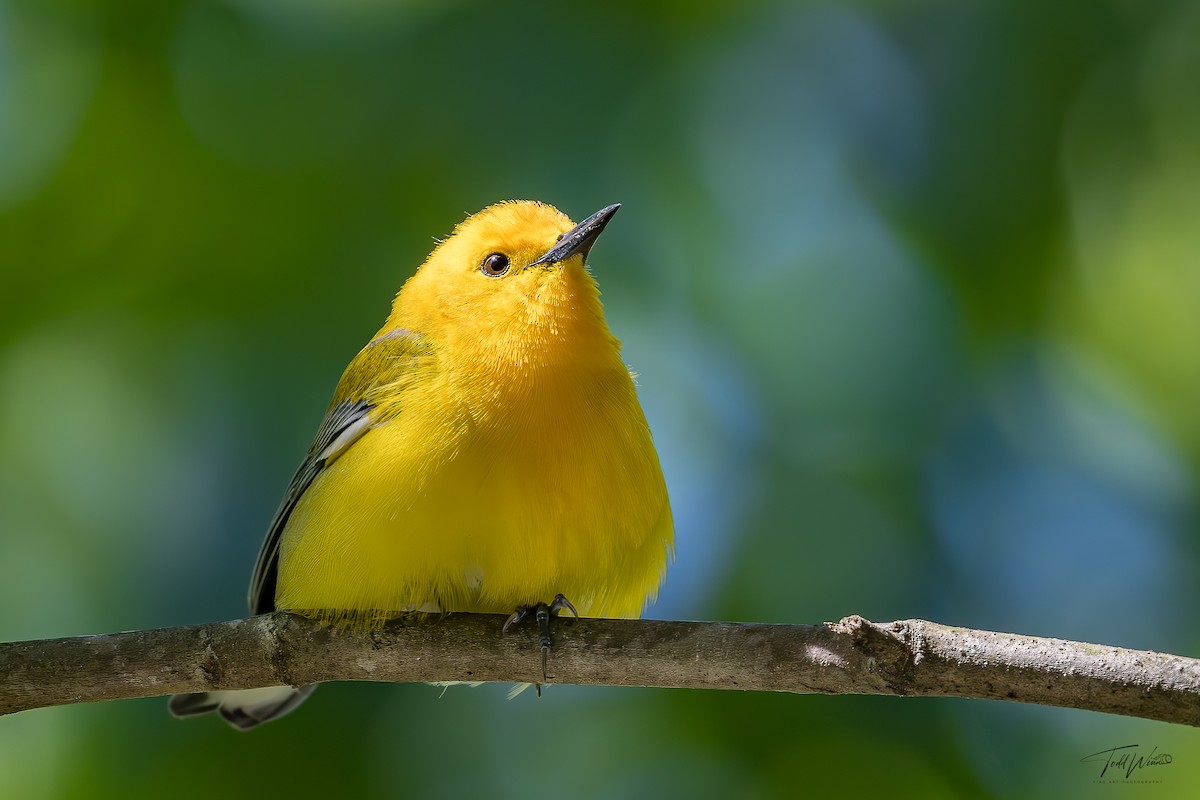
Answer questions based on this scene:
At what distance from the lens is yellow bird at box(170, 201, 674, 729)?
442cm

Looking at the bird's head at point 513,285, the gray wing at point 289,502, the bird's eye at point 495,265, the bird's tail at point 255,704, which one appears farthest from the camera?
the bird's tail at point 255,704

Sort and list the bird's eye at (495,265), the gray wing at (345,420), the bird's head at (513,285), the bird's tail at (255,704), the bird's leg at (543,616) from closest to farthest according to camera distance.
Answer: the bird's leg at (543,616) < the bird's head at (513,285) < the gray wing at (345,420) < the bird's eye at (495,265) < the bird's tail at (255,704)

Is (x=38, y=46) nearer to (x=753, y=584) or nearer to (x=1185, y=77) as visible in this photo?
(x=753, y=584)

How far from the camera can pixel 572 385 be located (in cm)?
470

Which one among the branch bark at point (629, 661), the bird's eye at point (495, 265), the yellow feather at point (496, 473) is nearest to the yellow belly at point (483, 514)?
the yellow feather at point (496, 473)

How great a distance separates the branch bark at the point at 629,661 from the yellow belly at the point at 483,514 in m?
0.19

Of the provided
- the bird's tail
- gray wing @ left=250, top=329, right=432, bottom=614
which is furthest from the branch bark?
the bird's tail

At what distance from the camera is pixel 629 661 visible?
386 centimetres

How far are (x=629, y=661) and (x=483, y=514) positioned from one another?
2.90 feet

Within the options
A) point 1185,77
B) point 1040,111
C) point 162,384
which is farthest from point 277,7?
point 1185,77

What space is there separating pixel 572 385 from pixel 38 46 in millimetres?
4505

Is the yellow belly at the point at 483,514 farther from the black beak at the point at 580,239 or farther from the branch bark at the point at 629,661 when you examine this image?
the black beak at the point at 580,239

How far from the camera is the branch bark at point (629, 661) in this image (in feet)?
10.4

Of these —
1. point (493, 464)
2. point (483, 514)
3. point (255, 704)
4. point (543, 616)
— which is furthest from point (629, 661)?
point (255, 704)
